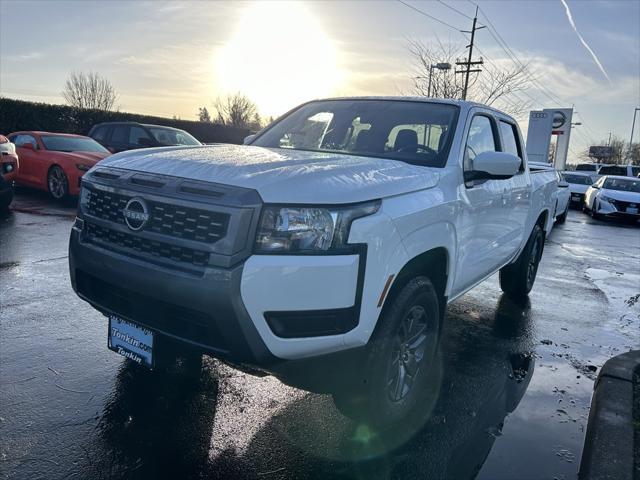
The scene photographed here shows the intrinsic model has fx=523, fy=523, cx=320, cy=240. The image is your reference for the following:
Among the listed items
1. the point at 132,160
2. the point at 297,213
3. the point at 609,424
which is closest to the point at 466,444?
the point at 609,424

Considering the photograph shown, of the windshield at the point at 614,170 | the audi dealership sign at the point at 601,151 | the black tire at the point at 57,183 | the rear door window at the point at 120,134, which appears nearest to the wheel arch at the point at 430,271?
the black tire at the point at 57,183

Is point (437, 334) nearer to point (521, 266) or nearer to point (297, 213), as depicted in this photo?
point (297, 213)

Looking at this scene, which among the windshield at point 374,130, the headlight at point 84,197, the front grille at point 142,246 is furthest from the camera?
the windshield at point 374,130

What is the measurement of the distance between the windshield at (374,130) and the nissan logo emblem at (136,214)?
1.53 meters

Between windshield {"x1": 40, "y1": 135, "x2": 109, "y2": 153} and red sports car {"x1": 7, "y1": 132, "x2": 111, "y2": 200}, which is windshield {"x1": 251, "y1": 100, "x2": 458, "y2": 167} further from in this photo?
windshield {"x1": 40, "y1": 135, "x2": 109, "y2": 153}

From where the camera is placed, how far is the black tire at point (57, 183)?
10828 millimetres

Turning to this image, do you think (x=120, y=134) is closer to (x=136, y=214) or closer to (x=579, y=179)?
(x=136, y=214)

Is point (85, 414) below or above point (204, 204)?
below

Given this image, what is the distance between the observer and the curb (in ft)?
9.14

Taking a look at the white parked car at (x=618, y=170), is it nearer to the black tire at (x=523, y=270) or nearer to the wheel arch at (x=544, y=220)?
the wheel arch at (x=544, y=220)

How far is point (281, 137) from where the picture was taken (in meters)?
4.23

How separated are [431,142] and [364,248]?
5.14 ft

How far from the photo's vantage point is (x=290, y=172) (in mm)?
2611

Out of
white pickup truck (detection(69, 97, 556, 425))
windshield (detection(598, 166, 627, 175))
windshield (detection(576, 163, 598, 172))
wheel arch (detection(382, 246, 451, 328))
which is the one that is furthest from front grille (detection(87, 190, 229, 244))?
windshield (detection(576, 163, 598, 172))
